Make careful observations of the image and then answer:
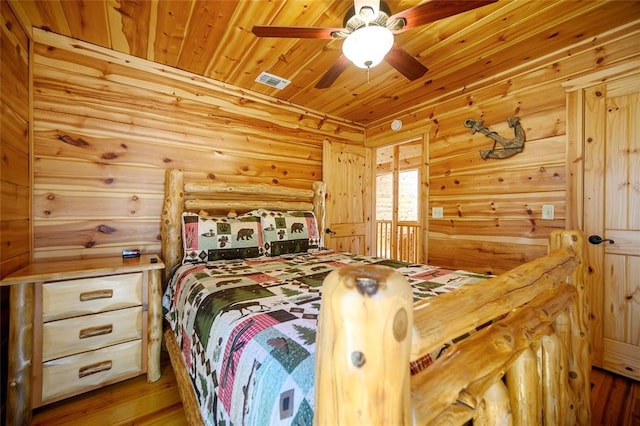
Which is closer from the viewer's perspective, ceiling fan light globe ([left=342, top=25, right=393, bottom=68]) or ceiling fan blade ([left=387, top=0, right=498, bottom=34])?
ceiling fan blade ([left=387, top=0, right=498, bottom=34])

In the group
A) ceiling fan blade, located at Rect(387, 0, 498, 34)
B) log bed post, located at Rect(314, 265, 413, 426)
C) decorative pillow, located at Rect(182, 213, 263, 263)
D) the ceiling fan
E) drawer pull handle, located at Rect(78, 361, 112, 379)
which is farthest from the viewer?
decorative pillow, located at Rect(182, 213, 263, 263)

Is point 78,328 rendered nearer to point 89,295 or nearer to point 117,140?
point 89,295

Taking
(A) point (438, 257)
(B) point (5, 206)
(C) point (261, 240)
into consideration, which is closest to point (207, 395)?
(C) point (261, 240)

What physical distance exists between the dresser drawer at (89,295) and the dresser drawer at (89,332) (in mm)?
39

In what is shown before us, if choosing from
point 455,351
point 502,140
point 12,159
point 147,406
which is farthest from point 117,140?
point 502,140

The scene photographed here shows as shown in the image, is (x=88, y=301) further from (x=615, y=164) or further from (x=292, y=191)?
(x=615, y=164)

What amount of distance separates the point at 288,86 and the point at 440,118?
1.62m

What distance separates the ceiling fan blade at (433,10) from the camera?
44.9 inches

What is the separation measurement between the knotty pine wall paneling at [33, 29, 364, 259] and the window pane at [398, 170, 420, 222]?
398cm

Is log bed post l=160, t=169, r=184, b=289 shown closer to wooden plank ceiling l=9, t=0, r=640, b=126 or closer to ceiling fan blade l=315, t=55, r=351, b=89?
wooden plank ceiling l=9, t=0, r=640, b=126

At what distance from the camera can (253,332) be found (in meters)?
0.87

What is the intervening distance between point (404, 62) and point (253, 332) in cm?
175

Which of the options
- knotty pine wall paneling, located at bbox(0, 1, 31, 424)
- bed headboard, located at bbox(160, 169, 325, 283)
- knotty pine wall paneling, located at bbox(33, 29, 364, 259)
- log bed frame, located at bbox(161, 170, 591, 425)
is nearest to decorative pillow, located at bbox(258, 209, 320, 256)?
bed headboard, located at bbox(160, 169, 325, 283)

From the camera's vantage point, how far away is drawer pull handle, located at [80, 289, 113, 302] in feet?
4.82
